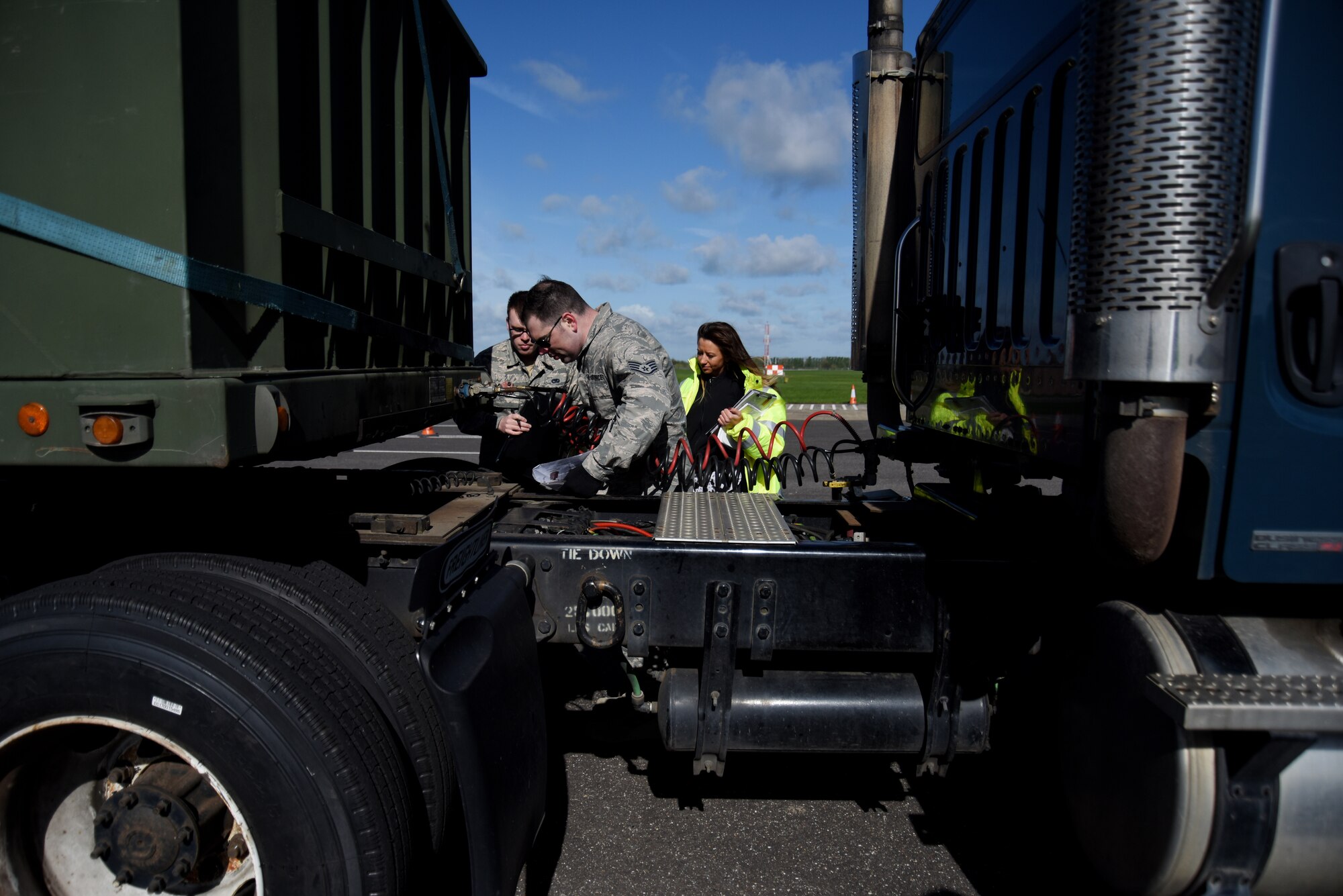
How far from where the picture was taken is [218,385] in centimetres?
167

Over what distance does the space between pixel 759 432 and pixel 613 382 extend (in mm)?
1872

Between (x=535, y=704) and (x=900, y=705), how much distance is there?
1.11 meters

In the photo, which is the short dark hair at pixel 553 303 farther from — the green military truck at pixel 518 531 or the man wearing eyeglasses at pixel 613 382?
the green military truck at pixel 518 531

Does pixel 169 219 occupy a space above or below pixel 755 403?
above

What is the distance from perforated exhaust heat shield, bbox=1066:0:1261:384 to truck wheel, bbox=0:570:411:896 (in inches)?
75.1

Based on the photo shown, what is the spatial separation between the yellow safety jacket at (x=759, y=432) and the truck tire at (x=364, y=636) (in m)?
3.11

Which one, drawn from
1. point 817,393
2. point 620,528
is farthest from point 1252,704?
point 817,393

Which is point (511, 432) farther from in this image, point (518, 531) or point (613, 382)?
point (518, 531)

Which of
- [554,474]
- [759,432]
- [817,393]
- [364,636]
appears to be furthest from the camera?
[817,393]

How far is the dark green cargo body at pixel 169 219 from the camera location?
1.72 metres

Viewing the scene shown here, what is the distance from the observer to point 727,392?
5.71m

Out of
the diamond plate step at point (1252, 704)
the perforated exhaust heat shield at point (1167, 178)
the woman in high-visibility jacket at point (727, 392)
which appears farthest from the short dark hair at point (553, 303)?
the diamond plate step at point (1252, 704)

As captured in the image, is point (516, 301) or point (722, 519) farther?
point (516, 301)

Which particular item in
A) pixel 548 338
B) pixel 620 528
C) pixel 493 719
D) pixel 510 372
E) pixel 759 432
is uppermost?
pixel 548 338
